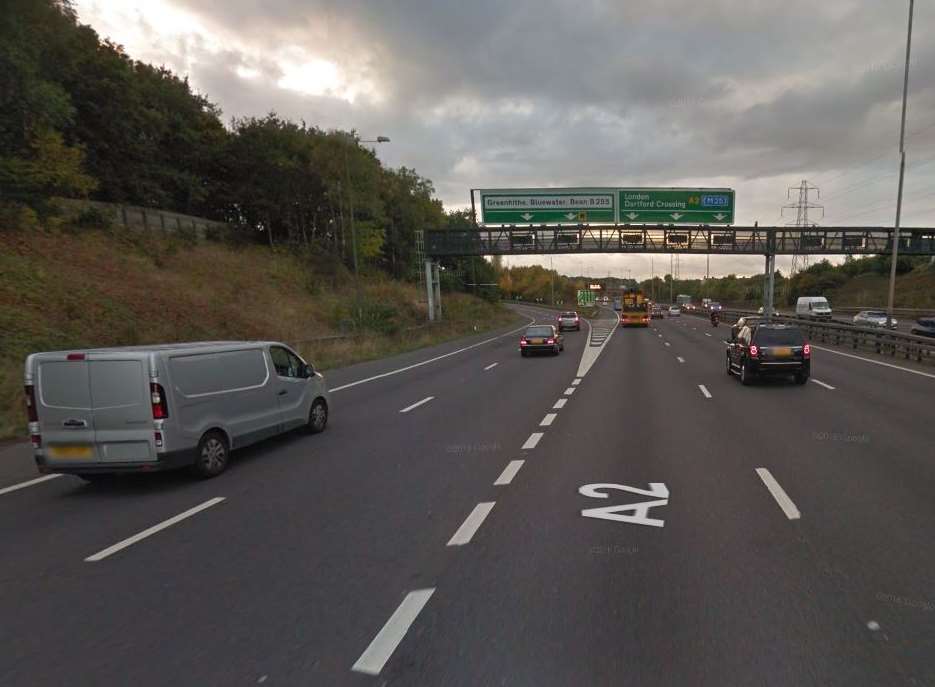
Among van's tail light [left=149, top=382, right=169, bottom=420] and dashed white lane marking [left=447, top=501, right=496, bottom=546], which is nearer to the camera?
dashed white lane marking [left=447, top=501, right=496, bottom=546]

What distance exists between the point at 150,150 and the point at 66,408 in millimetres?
39632

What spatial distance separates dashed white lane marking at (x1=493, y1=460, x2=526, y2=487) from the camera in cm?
677

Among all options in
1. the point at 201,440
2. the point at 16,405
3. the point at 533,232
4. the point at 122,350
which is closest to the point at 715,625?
the point at 201,440

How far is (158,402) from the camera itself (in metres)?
6.62

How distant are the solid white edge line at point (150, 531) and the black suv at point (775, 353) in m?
13.2

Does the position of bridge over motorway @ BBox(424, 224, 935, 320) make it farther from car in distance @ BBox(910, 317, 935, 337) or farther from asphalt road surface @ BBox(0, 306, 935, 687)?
asphalt road surface @ BBox(0, 306, 935, 687)

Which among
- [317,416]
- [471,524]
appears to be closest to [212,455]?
[317,416]

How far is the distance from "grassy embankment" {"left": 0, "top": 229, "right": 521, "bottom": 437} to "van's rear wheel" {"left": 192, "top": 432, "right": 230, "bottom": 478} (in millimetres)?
5741

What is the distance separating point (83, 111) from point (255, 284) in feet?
48.5

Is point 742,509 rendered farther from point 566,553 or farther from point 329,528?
point 329,528

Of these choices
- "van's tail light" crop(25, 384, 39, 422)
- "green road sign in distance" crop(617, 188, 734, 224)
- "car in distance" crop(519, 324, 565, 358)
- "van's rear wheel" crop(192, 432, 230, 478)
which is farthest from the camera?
"green road sign in distance" crop(617, 188, 734, 224)

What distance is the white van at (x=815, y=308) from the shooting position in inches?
1820

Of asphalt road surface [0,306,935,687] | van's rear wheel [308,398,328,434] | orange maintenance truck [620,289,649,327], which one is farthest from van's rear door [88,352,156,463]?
orange maintenance truck [620,289,649,327]

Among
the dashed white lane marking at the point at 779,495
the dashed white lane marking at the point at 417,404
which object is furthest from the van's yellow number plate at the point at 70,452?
the dashed white lane marking at the point at 779,495
